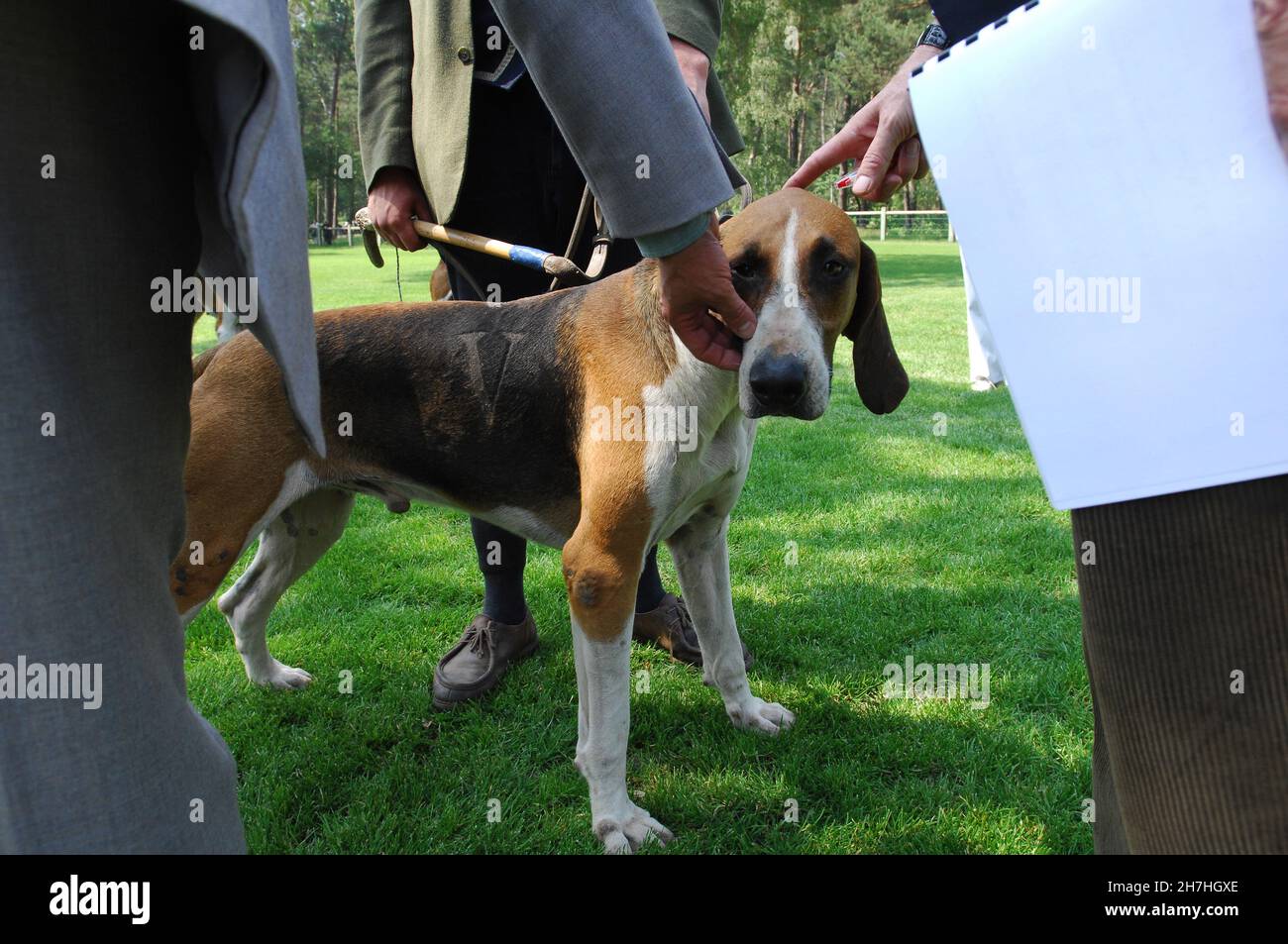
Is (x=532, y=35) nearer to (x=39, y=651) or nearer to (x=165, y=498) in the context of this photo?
(x=165, y=498)

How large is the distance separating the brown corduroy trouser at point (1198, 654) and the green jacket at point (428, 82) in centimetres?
273

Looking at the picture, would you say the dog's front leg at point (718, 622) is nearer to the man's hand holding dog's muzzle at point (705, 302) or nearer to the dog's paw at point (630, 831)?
the dog's paw at point (630, 831)

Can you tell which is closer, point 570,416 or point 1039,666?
point 570,416

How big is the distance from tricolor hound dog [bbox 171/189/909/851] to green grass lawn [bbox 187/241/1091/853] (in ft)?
0.88

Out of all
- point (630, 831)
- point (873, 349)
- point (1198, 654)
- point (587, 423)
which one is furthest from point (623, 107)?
point (630, 831)

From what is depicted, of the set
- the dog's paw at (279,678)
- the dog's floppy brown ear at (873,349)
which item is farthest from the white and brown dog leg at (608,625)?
Result: the dog's paw at (279,678)

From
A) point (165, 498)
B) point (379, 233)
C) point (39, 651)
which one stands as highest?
point (379, 233)

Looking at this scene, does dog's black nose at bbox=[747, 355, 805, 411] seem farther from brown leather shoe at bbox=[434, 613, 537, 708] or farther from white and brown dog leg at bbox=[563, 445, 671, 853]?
brown leather shoe at bbox=[434, 613, 537, 708]

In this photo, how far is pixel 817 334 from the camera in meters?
2.60

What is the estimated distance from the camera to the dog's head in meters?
2.49

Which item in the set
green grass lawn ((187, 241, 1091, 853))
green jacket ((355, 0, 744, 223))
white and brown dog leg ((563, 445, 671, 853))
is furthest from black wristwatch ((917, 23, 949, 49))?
green grass lawn ((187, 241, 1091, 853))

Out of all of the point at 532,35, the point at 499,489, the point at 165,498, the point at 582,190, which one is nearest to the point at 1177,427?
the point at 532,35

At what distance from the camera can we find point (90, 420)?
1.05m

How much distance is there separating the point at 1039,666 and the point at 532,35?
3.35 metres
